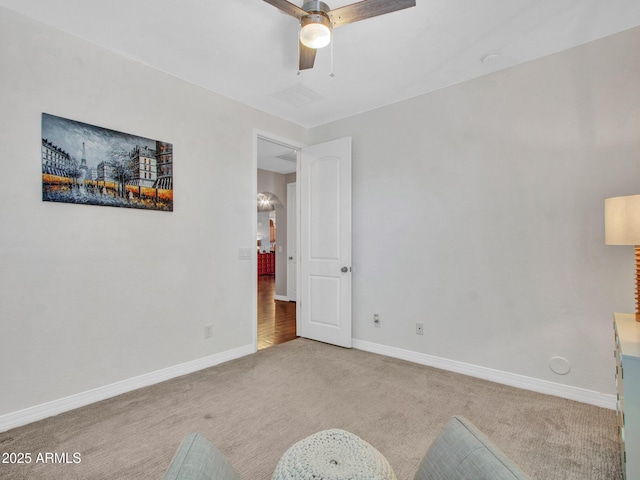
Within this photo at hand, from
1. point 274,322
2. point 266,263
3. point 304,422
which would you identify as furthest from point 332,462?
point 266,263

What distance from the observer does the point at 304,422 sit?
2172 mm

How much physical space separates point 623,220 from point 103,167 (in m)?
3.42

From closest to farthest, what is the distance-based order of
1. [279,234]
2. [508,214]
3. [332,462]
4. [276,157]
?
[332,462] → [508,214] → [276,157] → [279,234]

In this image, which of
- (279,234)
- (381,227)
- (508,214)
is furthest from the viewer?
(279,234)

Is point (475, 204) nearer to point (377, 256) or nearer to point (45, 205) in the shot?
point (377, 256)

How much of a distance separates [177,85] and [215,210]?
1166 millimetres

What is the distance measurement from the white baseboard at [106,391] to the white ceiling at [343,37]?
2595 millimetres

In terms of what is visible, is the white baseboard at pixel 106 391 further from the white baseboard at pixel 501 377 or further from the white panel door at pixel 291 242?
the white panel door at pixel 291 242

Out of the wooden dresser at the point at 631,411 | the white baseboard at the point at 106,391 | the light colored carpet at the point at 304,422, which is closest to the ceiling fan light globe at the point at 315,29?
the wooden dresser at the point at 631,411

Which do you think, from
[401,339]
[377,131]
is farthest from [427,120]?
[401,339]

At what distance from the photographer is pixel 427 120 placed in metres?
3.22

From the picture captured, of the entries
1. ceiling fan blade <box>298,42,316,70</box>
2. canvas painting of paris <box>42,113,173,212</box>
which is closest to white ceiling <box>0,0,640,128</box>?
ceiling fan blade <box>298,42,316,70</box>

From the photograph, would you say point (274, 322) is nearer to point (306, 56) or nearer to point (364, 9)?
point (306, 56)

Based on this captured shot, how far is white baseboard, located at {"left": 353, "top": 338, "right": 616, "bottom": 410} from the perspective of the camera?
2.37 meters
